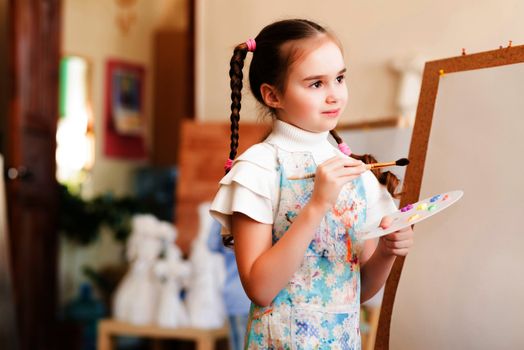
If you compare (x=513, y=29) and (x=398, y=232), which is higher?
(x=513, y=29)

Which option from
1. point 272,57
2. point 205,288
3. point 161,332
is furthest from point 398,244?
point 161,332

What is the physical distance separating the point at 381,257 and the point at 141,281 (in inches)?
78.7

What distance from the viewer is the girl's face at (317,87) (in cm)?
122

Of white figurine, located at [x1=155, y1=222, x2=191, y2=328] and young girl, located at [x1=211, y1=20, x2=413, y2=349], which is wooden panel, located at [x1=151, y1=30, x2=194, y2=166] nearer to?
white figurine, located at [x1=155, y1=222, x2=191, y2=328]

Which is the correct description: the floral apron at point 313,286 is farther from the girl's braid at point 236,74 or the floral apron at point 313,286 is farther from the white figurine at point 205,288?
the white figurine at point 205,288

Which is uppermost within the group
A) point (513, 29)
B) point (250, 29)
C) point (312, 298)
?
point (250, 29)

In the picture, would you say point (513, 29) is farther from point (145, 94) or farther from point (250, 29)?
point (145, 94)

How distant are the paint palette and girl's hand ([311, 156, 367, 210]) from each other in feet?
0.31

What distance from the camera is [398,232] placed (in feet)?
4.20

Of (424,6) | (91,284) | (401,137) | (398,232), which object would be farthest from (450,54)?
(91,284)

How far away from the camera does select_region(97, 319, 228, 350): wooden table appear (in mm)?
2986

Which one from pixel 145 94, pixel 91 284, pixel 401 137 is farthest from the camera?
pixel 145 94

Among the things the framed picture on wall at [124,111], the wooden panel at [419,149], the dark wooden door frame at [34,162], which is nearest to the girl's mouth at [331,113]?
the wooden panel at [419,149]

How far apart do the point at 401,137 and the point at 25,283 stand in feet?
7.98
